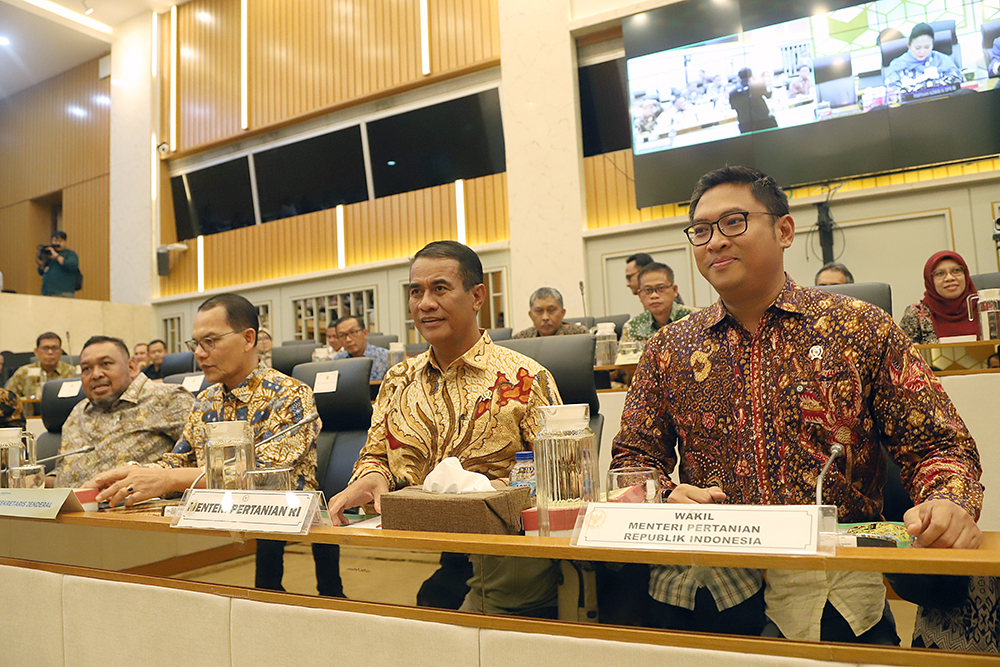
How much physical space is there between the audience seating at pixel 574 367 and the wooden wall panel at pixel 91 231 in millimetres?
9117

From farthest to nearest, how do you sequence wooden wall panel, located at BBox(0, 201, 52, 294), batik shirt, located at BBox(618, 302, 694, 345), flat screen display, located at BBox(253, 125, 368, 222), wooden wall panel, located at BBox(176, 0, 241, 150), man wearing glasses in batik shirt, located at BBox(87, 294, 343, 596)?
1. wooden wall panel, located at BBox(0, 201, 52, 294)
2. wooden wall panel, located at BBox(176, 0, 241, 150)
3. flat screen display, located at BBox(253, 125, 368, 222)
4. batik shirt, located at BBox(618, 302, 694, 345)
5. man wearing glasses in batik shirt, located at BBox(87, 294, 343, 596)

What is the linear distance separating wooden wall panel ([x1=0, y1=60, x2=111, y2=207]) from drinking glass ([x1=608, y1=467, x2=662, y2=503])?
33.8 feet

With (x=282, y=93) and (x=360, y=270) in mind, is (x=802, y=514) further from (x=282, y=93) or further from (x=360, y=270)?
(x=282, y=93)

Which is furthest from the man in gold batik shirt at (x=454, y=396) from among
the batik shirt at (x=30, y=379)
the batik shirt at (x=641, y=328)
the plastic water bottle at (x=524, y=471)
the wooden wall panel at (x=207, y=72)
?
the wooden wall panel at (x=207, y=72)

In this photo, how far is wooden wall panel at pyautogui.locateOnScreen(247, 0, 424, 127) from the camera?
740cm

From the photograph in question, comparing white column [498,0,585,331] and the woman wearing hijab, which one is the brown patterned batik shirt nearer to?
the woman wearing hijab

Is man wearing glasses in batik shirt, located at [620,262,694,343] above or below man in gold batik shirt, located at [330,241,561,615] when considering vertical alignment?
above

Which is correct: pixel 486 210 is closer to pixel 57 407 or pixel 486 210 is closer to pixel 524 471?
pixel 57 407

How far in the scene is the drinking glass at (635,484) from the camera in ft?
3.33

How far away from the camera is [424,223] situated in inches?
290

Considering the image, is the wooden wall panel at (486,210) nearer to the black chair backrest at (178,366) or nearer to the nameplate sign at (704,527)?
the black chair backrest at (178,366)

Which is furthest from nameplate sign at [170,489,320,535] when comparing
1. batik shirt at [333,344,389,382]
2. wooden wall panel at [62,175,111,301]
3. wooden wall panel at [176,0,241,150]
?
wooden wall panel at [62,175,111,301]

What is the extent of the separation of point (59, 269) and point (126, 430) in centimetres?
759

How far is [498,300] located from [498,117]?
5.96ft
